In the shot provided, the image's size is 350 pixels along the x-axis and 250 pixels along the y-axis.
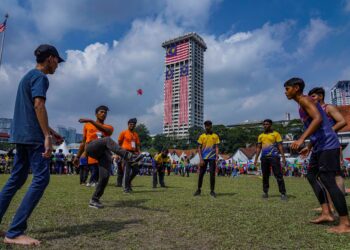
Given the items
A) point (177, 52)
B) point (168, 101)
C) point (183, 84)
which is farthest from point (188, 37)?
point (168, 101)

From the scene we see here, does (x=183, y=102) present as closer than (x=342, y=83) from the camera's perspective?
No

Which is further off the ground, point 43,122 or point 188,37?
point 188,37

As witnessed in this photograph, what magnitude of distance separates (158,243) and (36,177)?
159 centimetres

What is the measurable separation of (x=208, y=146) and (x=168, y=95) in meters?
164

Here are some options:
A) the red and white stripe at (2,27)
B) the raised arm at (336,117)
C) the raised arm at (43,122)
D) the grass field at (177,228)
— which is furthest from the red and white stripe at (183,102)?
the raised arm at (43,122)

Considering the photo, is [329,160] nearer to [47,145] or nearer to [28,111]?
[47,145]

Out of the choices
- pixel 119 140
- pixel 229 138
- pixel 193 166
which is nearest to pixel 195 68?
pixel 229 138

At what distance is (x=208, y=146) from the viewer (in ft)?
26.4

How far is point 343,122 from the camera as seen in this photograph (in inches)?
179

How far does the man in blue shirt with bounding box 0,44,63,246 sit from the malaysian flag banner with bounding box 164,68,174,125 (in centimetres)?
16393

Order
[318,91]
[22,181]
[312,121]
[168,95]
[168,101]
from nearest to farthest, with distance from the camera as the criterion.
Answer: [22,181] < [312,121] < [318,91] < [168,101] < [168,95]

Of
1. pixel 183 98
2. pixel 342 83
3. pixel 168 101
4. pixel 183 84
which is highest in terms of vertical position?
pixel 183 84

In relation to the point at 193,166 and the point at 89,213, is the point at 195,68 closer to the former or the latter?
the point at 193,166

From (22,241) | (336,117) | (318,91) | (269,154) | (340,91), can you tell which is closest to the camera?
(22,241)
